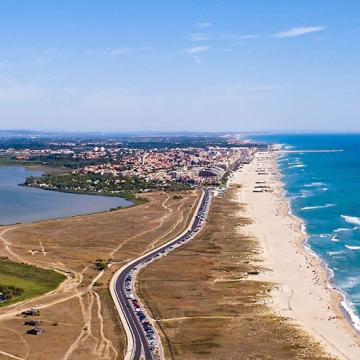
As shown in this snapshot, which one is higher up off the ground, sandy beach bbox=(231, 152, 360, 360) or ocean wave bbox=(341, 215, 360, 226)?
ocean wave bbox=(341, 215, 360, 226)

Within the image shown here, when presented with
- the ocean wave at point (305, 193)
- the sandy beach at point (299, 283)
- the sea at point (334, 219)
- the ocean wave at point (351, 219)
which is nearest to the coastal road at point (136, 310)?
the sandy beach at point (299, 283)

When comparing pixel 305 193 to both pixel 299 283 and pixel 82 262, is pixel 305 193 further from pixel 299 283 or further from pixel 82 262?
pixel 82 262

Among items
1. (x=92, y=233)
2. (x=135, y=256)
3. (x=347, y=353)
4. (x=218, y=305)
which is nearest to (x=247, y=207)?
(x=92, y=233)

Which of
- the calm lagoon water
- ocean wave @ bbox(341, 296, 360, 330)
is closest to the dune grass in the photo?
ocean wave @ bbox(341, 296, 360, 330)

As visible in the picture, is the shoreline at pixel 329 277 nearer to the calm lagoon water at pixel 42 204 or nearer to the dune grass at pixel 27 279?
the dune grass at pixel 27 279

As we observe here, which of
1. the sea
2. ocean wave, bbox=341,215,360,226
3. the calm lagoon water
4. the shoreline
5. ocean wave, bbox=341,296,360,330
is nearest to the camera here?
ocean wave, bbox=341,296,360,330

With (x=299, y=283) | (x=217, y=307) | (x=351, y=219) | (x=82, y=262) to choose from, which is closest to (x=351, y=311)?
(x=299, y=283)

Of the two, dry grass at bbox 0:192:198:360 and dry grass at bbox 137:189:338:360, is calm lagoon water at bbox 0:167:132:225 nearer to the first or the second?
dry grass at bbox 0:192:198:360
